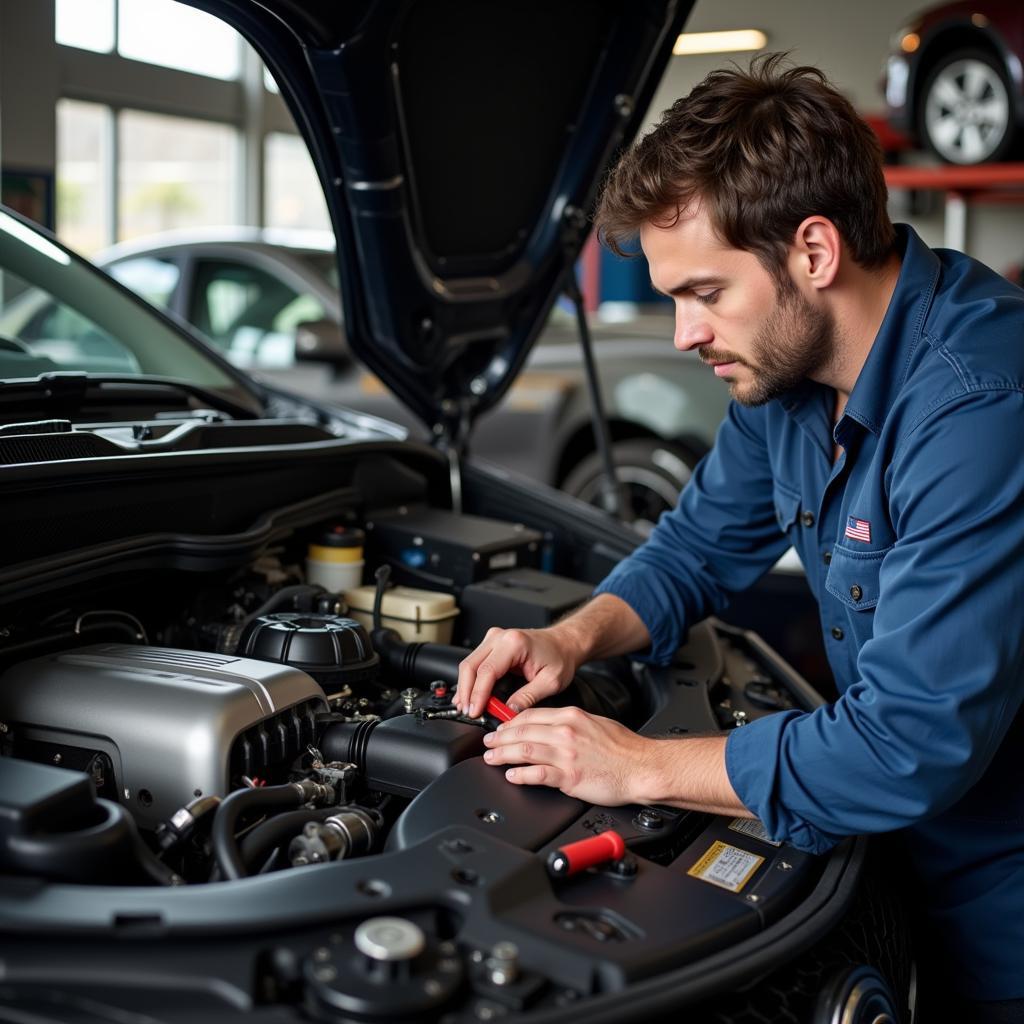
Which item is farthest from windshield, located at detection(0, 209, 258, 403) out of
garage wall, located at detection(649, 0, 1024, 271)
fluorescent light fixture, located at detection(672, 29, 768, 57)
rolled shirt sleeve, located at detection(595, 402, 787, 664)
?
fluorescent light fixture, located at detection(672, 29, 768, 57)

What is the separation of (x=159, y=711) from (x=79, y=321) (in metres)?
1.17

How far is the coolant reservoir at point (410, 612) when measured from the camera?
6.27 feet

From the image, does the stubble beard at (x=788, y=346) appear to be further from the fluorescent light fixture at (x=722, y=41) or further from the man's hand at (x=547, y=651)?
the fluorescent light fixture at (x=722, y=41)

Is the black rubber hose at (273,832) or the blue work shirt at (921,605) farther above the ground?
the blue work shirt at (921,605)

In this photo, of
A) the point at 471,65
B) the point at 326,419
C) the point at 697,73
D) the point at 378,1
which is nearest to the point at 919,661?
the point at 378,1

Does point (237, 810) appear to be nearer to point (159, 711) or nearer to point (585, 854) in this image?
point (159, 711)

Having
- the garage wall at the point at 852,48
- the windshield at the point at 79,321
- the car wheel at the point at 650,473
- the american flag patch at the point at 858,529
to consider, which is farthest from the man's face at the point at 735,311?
the garage wall at the point at 852,48

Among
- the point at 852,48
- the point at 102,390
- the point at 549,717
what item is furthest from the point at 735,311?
the point at 852,48

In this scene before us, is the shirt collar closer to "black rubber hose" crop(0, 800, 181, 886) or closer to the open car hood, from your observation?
the open car hood

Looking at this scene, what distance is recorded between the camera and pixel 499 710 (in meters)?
1.53

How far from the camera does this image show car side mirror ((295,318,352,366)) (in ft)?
12.0

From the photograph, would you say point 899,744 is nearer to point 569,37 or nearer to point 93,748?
point 93,748

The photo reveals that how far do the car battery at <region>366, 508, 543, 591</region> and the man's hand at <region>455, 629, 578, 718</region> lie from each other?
1.24ft

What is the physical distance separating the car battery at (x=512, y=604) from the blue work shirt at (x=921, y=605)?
→ 4.6 inches
